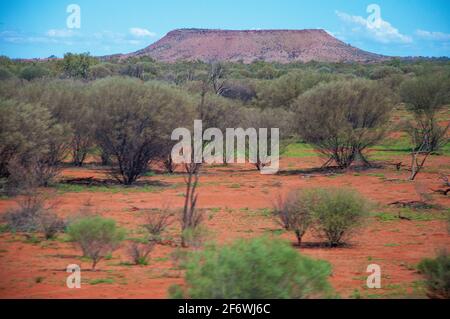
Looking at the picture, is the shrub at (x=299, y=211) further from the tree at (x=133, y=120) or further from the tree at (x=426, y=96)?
the tree at (x=426, y=96)

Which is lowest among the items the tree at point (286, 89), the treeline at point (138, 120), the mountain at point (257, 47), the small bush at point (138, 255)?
the small bush at point (138, 255)

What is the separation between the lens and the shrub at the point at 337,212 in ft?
55.5

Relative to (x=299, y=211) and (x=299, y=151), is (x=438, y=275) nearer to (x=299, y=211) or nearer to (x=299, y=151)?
(x=299, y=211)

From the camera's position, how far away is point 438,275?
10891mm

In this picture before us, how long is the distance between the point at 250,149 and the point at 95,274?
25.3 meters

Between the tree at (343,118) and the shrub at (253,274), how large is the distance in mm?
25801

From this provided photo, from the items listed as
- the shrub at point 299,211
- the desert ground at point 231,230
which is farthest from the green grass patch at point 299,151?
the shrub at point 299,211

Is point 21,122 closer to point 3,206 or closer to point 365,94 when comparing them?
point 3,206

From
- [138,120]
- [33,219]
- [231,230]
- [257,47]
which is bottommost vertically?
[231,230]

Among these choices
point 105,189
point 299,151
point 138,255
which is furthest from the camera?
point 299,151

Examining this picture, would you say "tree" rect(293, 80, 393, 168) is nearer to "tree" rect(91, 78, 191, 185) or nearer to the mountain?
"tree" rect(91, 78, 191, 185)

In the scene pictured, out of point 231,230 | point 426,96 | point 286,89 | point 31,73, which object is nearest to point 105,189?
point 231,230

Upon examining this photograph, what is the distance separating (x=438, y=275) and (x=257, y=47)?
511ft

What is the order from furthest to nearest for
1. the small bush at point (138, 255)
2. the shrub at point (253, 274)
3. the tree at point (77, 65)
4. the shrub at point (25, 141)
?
the tree at point (77, 65), the shrub at point (25, 141), the small bush at point (138, 255), the shrub at point (253, 274)
